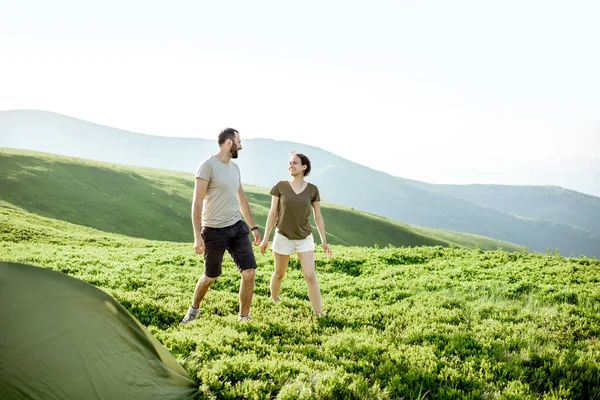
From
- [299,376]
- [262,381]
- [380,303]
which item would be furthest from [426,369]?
[380,303]

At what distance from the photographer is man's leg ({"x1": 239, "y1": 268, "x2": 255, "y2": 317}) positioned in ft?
26.3

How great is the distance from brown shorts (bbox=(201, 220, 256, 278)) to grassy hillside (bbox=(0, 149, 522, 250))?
43.7 meters

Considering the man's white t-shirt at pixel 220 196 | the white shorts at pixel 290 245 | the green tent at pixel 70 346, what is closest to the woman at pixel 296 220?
the white shorts at pixel 290 245

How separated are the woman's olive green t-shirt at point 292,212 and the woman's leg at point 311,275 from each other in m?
0.43

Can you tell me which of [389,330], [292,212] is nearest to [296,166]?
[292,212]

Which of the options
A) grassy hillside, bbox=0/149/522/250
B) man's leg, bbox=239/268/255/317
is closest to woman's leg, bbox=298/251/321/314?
man's leg, bbox=239/268/255/317

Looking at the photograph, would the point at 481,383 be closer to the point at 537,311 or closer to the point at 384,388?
the point at 384,388

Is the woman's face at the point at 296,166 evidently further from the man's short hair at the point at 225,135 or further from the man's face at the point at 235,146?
the man's short hair at the point at 225,135

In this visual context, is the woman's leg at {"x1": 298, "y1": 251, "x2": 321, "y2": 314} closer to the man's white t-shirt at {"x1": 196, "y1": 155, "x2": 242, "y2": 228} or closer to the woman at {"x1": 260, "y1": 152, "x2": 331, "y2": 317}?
the woman at {"x1": 260, "y1": 152, "x2": 331, "y2": 317}

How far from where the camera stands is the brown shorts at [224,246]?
7.80 meters

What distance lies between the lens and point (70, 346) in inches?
176

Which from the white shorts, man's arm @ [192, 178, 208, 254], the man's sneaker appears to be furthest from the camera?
the white shorts

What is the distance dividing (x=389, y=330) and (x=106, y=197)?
59.6m

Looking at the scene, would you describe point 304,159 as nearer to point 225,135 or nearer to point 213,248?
A: point 225,135
